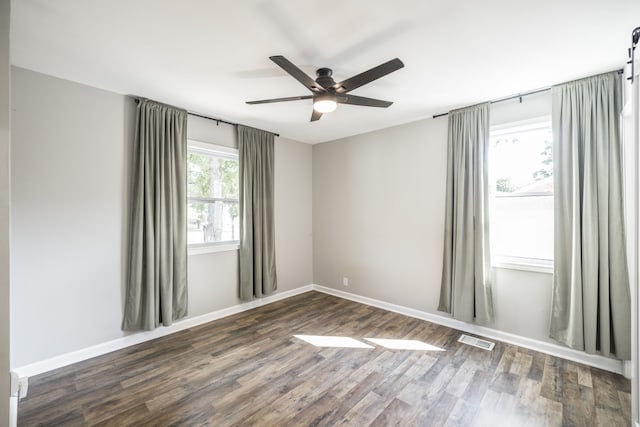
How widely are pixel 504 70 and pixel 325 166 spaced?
9.56 feet

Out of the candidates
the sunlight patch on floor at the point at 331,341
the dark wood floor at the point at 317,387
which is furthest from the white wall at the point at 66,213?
the sunlight patch on floor at the point at 331,341

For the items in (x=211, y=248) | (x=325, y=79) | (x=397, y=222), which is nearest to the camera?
(x=325, y=79)

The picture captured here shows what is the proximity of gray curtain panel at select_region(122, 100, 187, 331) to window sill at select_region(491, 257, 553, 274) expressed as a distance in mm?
3679

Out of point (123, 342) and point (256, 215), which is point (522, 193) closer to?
point (256, 215)

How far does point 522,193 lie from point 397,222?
150cm

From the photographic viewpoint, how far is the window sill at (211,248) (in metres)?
3.49

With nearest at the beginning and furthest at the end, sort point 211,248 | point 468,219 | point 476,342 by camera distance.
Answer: point 476,342 < point 468,219 < point 211,248

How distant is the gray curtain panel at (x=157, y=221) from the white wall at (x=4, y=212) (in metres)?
1.58

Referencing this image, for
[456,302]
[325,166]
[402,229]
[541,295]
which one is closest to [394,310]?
[456,302]

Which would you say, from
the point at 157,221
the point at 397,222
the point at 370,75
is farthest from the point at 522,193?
the point at 157,221

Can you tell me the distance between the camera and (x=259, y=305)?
13.7 feet

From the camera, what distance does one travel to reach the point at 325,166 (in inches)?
191

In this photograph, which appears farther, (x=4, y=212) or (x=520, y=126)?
(x=520, y=126)

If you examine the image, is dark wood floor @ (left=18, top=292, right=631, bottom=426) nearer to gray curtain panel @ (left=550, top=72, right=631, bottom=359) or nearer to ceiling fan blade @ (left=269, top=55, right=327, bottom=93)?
gray curtain panel @ (left=550, top=72, right=631, bottom=359)
